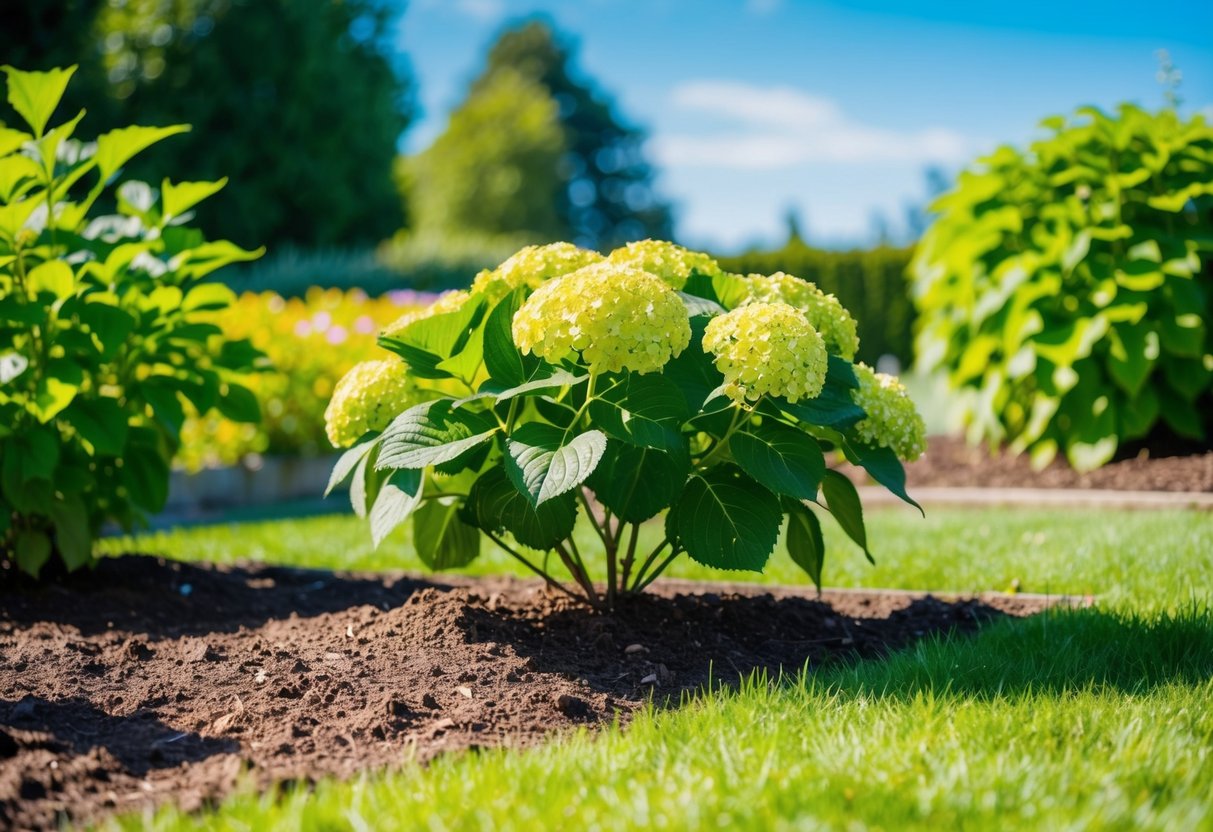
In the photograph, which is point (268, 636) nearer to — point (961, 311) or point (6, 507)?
point (6, 507)

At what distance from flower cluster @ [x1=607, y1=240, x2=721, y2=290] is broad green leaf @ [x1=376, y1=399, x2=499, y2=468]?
23.9 inches

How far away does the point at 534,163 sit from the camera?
39.2m

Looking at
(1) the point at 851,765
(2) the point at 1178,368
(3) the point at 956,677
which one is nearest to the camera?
(1) the point at 851,765

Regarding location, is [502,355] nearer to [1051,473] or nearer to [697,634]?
[697,634]

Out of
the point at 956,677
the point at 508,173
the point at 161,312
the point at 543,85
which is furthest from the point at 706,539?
the point at 543,85

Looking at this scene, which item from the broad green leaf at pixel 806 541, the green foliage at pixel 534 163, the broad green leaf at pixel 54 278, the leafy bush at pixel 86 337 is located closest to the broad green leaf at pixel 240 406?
the leafy bush at pixel 86 337

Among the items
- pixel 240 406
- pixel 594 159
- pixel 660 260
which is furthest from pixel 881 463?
pixel 594 159

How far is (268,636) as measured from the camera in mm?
3141

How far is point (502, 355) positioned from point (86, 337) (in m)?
1.55

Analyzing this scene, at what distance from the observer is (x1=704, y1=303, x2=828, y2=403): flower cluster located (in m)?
2.34

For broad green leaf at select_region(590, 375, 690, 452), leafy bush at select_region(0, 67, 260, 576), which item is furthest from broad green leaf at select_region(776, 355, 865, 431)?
leafy bush at select_region(0, 67, 260, 576)

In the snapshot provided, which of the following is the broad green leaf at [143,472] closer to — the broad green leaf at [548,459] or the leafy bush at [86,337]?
the leafy bush at [86,337]

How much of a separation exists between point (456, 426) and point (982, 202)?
4.79m

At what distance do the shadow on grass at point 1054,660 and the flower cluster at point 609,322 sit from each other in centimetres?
90
